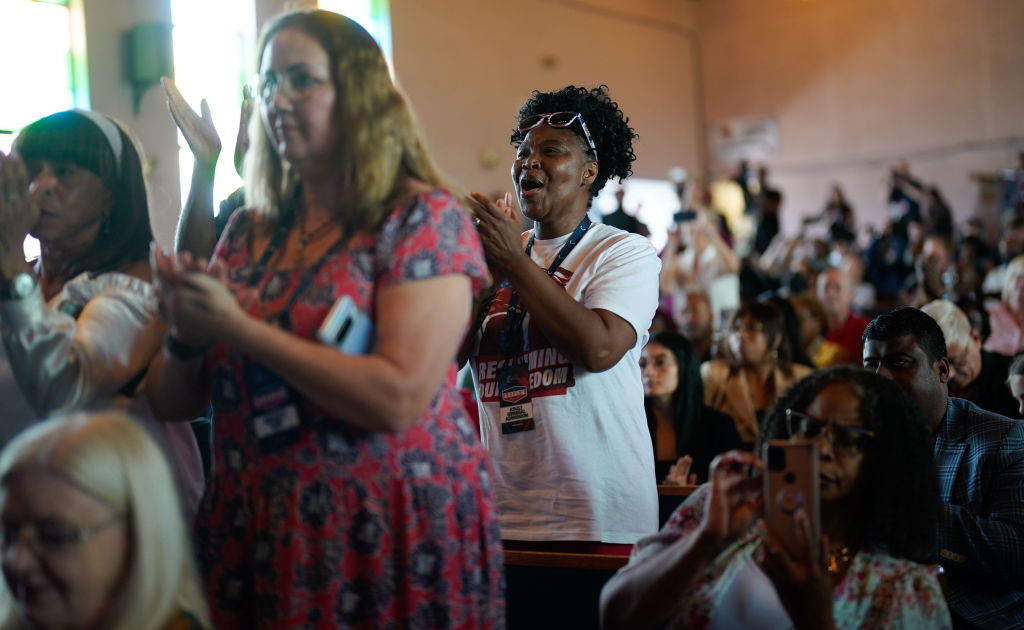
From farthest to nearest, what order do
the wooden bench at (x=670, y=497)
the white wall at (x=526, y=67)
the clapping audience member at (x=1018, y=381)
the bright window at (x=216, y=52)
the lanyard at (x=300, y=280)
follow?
the white wall at (x=526, y=67), the bright window at (x=216, y=52), the clapping audience member at (x=1018, y=381), the wooden bench at (x=670, y=497), the lanyard at (x=300, y=280)

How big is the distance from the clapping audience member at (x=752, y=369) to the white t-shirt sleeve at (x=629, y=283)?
8.42 feet

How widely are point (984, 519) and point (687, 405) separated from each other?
169cm

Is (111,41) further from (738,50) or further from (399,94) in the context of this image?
(738,50)

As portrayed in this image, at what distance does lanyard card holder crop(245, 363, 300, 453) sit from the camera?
1.36 meters

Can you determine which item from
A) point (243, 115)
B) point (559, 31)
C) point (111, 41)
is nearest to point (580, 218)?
point (243, 115)

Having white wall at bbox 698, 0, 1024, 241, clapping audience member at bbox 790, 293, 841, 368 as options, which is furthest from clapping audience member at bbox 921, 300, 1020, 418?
white wall at bbox 698, 0, 1024, 241

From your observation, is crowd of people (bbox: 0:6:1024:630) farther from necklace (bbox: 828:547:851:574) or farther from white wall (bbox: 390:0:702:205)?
white wall (bbox: 390:0:702:205)

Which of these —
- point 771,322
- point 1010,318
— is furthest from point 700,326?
point 1010,318

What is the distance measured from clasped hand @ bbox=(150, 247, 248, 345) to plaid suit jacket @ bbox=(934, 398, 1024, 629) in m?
1.61

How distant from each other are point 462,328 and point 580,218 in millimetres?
987

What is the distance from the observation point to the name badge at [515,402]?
2084mm

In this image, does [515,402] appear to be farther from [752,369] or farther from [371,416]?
[752,369]

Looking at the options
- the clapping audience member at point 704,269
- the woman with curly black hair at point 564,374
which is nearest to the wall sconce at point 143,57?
the clapping audience member at point 704,269

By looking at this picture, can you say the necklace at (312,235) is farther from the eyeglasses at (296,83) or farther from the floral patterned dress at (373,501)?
the eyeglasses at (296,83)
